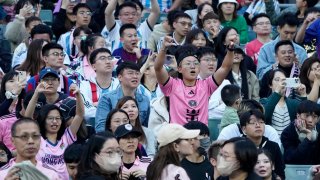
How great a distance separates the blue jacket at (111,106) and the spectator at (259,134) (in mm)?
1656

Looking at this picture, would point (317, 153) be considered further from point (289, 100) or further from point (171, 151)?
point (171, 151)

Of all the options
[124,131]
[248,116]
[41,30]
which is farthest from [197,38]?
[124,131]

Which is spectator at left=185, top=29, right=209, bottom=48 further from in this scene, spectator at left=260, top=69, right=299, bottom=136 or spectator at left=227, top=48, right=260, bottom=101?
spectator at left=260, top=69, right=299, bottom=136

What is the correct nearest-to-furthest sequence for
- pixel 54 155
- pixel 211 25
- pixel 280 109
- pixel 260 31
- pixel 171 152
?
1. pixel 171 152
2. pixel 54 155
3. pixel 280 109
4. pixel 211 25
5. pixel 260 31

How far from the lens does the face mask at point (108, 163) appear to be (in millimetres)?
11375

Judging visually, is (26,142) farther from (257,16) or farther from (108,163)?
(257,16)

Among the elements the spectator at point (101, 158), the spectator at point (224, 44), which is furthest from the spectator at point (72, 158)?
the spectator at point (224, 44)

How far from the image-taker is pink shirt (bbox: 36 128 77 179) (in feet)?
43.0

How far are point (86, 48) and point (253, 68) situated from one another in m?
2.10

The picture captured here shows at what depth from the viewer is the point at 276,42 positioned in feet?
56.7

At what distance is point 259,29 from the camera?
59.5 feet

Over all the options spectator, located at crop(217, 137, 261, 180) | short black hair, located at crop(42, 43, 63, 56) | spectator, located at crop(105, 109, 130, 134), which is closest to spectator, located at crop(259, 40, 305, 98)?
short black hair, located at crop(42, 43, 63, 56)

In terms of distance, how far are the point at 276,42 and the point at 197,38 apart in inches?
40.2

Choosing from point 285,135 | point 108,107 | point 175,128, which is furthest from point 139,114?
point 175,128
